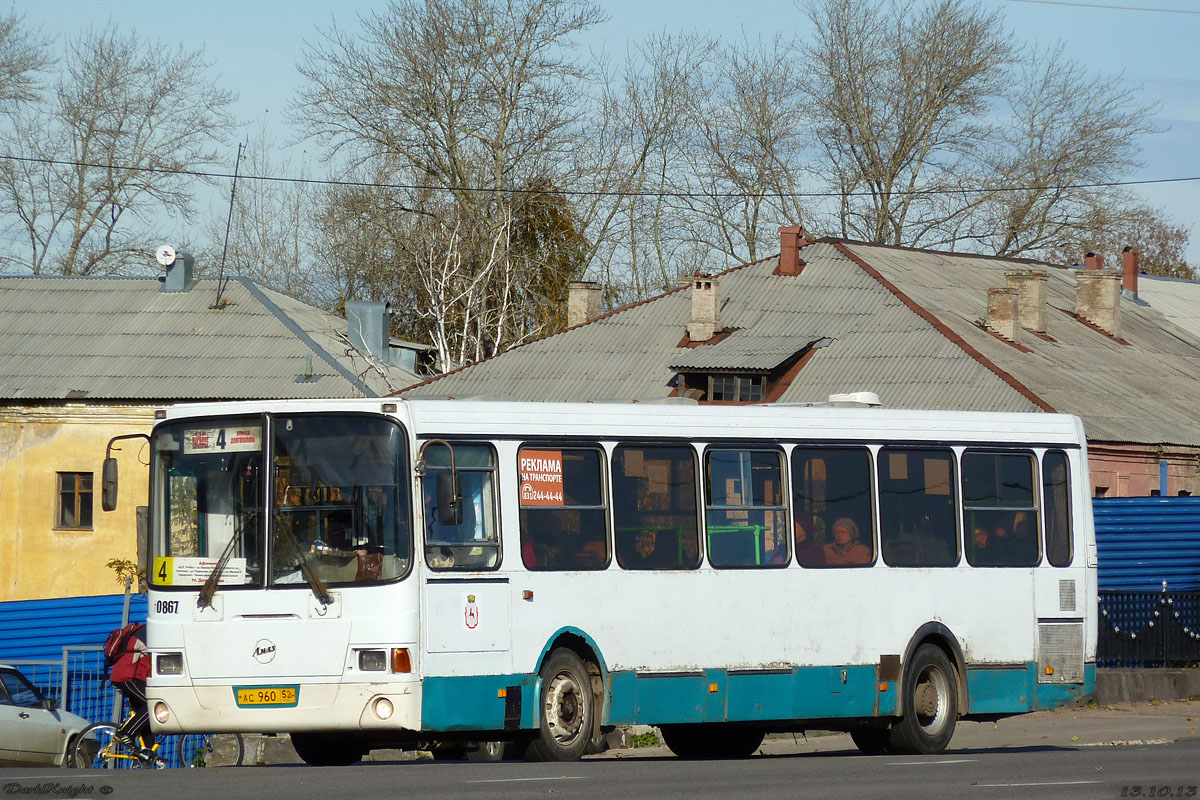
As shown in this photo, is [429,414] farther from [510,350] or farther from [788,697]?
[510,350]

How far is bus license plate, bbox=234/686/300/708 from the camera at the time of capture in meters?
11.8

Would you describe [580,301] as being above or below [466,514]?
above

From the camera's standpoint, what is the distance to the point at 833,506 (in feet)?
46.9

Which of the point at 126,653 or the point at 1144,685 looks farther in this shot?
the point at 1144,685

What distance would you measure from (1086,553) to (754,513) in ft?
12.3

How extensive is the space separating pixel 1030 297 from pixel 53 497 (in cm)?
2144

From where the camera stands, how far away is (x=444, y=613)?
11961mm

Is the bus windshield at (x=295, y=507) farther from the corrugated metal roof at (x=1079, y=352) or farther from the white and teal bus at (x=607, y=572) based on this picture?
the corrugated metal roof at (x=1079, y=352)

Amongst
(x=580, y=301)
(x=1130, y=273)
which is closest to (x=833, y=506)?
(x=580, y=301)

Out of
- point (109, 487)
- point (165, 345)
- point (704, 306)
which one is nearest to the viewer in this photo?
point (109, 487)

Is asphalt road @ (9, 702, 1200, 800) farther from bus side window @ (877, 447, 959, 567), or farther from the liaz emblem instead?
bus side window @ (877, 447, 959, 567)

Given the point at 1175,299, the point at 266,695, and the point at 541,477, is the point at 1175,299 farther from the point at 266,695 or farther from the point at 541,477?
the point at 266,695

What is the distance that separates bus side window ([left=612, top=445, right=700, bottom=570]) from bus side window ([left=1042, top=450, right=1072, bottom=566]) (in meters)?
3.78

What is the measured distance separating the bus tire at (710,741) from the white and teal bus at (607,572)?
0.03 metres
